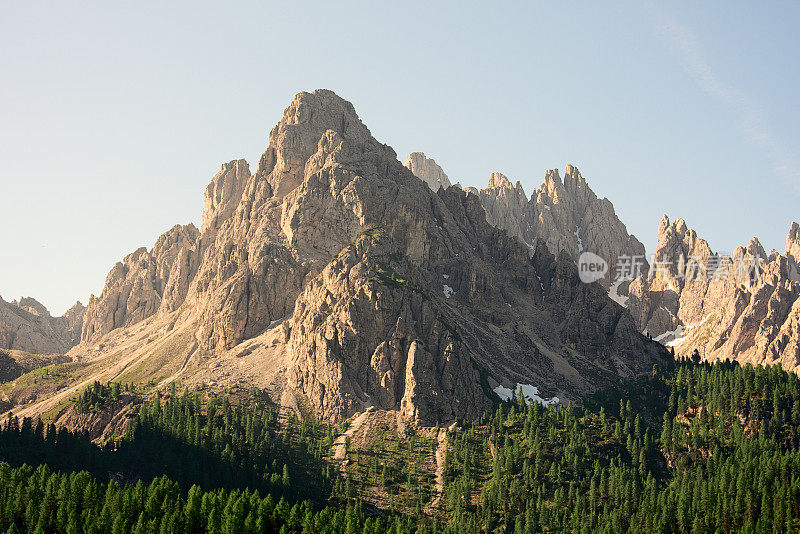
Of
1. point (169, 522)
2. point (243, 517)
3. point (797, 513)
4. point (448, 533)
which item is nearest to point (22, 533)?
point (169, 522)

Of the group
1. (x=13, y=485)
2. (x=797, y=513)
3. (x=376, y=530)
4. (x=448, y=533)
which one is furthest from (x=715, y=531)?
(x=13, y=485)

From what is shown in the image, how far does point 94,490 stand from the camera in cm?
18900

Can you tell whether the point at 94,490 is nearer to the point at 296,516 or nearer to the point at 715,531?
the point at 296,516

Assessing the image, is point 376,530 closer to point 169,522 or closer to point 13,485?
point 169,522

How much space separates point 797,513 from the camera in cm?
19750

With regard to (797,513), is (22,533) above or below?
below

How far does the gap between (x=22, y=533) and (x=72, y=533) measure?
13.6 meters

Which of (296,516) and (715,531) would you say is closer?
(296,516)

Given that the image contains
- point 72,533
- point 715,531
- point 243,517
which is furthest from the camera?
point 715,531

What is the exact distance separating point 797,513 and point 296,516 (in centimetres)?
11759

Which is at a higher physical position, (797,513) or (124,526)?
(797,513)

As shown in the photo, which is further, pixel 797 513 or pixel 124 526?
pixel 797 513

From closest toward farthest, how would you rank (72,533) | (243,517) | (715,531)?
(72,533) < (243,517) < (715,531)

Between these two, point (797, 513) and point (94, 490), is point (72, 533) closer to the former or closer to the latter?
point (94, 490)
